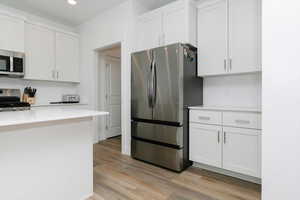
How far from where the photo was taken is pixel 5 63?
109 inches

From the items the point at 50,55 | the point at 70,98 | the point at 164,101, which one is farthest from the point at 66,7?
the point at 164,101

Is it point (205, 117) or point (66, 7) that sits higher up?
A: point (66, 7)

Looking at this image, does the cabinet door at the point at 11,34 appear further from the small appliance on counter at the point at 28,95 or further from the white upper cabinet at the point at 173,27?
the white upper cabinet at the point at 173,27

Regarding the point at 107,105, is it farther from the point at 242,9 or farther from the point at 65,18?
the point at 242,9

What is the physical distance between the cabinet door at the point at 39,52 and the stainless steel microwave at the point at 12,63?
0.61 ft

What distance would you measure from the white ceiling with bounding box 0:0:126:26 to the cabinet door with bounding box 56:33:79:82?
445mm

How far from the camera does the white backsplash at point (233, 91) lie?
7.54 feet

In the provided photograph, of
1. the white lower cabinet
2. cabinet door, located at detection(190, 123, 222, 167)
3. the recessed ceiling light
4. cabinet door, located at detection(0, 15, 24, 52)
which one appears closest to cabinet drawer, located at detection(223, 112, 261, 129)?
the white lower cabinet

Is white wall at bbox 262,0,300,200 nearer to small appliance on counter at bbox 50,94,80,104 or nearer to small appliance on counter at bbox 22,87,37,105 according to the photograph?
small appliance on counter at bbox 50,94,80,104

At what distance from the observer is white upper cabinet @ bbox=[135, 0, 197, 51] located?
2.46 meters

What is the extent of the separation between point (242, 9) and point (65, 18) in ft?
12.0

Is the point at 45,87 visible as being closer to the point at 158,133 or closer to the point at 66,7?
the point at 66,7

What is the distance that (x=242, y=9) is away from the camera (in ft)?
7.19

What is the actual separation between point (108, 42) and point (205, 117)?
8.11 feet
